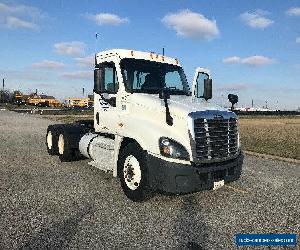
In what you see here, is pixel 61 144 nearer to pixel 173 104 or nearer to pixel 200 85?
pixel 200 85

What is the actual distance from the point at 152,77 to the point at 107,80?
102cm

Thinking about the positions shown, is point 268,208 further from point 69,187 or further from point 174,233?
point 69,187

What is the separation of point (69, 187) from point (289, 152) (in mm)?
10319

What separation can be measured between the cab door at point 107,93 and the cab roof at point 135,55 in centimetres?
21

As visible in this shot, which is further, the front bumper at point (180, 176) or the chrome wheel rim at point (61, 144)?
the chrome wheel rim at point (61, 144)

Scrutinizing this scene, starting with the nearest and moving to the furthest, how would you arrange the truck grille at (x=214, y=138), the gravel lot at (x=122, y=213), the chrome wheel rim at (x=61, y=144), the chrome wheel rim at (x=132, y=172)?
the gravel lot at (x=122, y=213)
the truck grille at (x=214, y=138)
the chrome wheel rim at (x=132, y=172)
the chrome wheel rim at (x=61, y=144)

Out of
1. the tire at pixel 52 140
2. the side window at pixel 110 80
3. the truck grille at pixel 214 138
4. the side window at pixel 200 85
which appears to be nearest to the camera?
the truck grille at pixel 214 138

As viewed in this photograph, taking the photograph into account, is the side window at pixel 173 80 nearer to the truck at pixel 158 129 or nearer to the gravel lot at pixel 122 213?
the truck at pixel 158 129

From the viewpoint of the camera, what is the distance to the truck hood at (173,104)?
6.40m

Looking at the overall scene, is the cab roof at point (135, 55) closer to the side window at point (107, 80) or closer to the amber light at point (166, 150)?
the side window at point (107, 80)

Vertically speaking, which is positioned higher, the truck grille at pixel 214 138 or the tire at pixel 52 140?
the truck grille at pixel 214 138

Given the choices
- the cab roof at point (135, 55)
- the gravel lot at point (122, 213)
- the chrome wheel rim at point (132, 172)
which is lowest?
the gravel lot at point (122, 213)

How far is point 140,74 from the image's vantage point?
25.2ft

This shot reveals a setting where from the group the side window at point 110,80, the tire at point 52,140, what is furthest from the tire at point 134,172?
the tire at point 52,140
